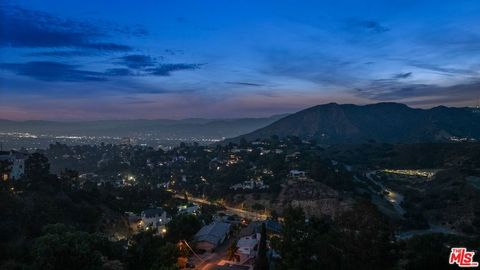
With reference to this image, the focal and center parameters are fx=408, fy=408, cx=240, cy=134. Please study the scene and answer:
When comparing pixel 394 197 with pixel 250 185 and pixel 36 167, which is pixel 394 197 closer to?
pixel 250 185

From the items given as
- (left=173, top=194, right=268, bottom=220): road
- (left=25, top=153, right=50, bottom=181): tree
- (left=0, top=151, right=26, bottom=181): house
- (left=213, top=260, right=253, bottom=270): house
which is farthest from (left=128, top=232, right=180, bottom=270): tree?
(left=173, top=194, right=268, bottom=220): road

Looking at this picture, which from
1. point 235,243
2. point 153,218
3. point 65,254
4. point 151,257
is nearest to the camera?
point 65,254

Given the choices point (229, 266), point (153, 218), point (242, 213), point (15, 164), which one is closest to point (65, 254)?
point (229, 266)

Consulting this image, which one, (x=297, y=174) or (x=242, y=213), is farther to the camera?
(x=297, y=174)

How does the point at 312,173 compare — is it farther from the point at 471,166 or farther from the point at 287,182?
the point at 471,166

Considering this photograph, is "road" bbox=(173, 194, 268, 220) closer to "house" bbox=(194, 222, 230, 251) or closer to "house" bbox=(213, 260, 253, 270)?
"house" bbox=(194, 222, 230, 251)

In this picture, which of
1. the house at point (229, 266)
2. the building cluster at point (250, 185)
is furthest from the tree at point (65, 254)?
the building cluster at point (250, 185)
